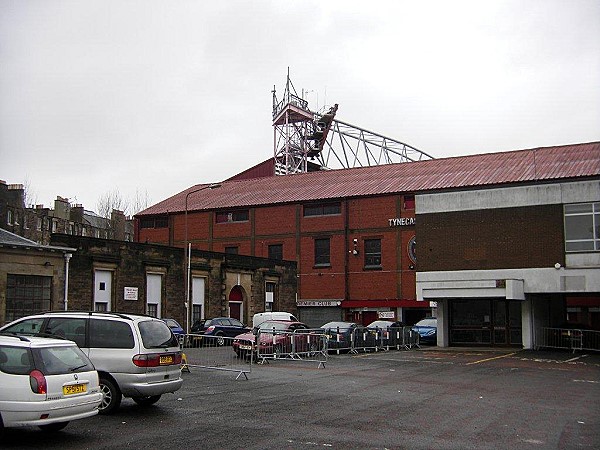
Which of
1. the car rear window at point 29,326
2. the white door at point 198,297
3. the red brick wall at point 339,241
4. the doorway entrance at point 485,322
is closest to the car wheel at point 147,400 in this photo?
the car rear window at point 29,326

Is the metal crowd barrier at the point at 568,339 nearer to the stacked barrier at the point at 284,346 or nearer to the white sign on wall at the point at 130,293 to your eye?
the stacked barrier at the point at 284,346

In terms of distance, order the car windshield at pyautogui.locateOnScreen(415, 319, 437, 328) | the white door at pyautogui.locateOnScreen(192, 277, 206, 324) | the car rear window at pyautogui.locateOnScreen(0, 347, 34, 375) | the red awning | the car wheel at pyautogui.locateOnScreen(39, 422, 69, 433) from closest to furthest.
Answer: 1. the car rear window at pyautogui.locateOnScreen(0, 347, 34, 375)
2. the car wheel at pyautogui.locateOnScreen(39, 422, 69, 433)
3. the car windshield at pyautogui.locateOnScreen(415, 319, 437, 328)
4. the white door at pyautogui.locateOnScreen(192, 277, 206, 324)
5. the red awning

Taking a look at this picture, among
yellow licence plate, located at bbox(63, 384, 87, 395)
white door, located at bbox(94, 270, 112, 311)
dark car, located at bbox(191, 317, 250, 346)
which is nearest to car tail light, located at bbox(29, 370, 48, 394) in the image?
yellow licence plate, located at bbox(63, 384, 87, 395)

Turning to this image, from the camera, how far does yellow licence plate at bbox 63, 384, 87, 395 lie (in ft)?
33.8

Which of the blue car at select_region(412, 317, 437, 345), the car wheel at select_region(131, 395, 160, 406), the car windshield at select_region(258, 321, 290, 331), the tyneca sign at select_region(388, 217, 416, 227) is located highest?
the tyneca sign at select_region(388, 217, 416, 227)

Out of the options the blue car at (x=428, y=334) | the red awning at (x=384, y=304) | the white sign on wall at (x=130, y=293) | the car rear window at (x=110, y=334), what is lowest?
the blue car at (x=428, y=334)

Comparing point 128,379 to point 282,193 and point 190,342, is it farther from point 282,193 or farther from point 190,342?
point 282,193

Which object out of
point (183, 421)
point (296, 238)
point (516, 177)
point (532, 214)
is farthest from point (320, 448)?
point (296, 238)

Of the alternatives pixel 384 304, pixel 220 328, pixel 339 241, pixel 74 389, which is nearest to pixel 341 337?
pixel 220 328

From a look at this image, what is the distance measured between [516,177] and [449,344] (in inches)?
538

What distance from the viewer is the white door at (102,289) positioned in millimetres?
34125

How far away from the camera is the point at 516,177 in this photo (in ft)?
147

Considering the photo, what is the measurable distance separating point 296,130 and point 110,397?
6145cm

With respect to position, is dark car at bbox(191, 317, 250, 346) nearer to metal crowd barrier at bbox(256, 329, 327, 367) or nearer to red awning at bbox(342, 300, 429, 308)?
metal crowd barrier at bbox(256, 329, 327, 367)
